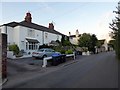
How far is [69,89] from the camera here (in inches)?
400

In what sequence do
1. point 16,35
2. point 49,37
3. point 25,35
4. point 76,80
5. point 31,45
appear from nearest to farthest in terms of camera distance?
point 76,80, point 16,35, point 25,35, point 31,45, point 49,37

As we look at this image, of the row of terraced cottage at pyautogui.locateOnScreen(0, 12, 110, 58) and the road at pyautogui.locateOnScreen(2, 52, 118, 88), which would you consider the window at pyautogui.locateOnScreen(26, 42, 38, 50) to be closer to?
the row of terraced cottage at pyautogui.locateOnScreen(0, 12, 110, 58)

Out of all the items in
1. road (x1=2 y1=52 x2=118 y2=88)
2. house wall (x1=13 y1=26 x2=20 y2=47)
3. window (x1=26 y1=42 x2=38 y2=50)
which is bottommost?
road (x1=2 y1=52 x2=118 y2=88)

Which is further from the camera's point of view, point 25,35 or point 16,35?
point 25,35

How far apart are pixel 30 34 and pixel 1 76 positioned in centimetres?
3205

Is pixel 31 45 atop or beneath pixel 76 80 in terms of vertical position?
atop

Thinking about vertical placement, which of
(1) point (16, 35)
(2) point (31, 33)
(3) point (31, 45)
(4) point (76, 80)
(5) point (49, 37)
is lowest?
(4) point (76, 80)

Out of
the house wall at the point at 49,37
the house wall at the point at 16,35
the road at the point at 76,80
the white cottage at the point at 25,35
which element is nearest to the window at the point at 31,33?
the white cottage at the point at 25,35

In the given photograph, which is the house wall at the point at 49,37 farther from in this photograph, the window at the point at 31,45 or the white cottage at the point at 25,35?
the window at the point at 31,45

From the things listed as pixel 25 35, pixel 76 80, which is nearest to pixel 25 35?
pixel 25 35

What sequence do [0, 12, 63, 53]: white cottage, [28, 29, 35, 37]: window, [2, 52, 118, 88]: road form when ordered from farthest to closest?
[28, 29, 35, 37]: window
[0, 12, 63, 53]: white cottage
[2, 52, 118, 88]: road

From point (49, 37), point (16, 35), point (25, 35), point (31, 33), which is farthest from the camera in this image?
point (49, 37)

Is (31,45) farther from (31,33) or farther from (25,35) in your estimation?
(25,35)

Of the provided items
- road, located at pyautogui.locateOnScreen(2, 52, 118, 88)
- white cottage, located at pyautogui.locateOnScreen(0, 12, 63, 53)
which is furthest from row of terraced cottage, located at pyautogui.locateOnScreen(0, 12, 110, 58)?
road, located at pyautogui.locateOnScreen(2, 52, 118, 88)
